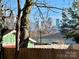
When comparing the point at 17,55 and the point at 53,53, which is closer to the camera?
the point at 53,53


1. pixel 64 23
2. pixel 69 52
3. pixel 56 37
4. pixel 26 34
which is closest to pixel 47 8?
pixel 26 34

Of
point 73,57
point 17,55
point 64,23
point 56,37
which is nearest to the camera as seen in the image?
point 73,57

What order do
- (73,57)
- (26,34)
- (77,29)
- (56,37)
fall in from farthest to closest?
1. (56,37)
2. (77,29)
3. (26,34)
4. (73,57)

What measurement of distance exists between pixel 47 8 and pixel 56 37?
47403 millimetres

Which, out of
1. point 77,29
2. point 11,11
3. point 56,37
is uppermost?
point 11,11

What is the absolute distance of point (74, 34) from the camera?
48.0 m

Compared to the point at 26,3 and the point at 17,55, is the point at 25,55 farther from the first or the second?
the point at 26,3

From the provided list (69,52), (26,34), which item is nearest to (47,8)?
(26,34)

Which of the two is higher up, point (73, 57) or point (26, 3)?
point (26, 3)

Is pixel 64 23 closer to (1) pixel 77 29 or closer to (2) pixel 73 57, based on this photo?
(1) pixel 77 29

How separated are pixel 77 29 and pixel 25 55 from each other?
25.8 meters

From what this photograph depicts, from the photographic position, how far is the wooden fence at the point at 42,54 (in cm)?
1878

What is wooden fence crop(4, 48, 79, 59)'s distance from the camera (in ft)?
61.6

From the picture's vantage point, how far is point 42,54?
20812 millimetres
